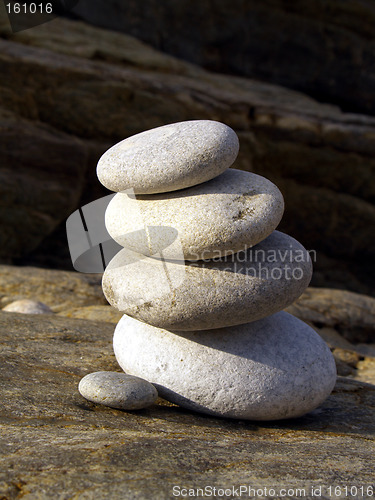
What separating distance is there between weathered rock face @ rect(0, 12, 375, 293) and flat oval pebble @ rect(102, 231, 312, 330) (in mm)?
7099

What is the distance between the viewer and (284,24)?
15.1 metres

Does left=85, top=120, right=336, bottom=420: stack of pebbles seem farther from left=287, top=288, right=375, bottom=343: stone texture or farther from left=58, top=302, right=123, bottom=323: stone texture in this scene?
left=287, top=288, right=375, bottom=343: stone texture

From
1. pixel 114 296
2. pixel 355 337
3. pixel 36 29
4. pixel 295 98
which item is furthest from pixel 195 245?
pixel 295 98

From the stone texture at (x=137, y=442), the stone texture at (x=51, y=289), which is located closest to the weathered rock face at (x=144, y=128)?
the stone texture at (x=51, y=289)

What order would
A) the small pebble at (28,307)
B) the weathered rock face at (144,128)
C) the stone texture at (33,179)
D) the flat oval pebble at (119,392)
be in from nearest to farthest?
1. the flat oval pebble at (119,392)
2. the small pebble at (28,307)
3. the stone texture at (33,179)
4. the weathered rock face at (144,128)

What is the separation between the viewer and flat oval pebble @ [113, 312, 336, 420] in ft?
11.4

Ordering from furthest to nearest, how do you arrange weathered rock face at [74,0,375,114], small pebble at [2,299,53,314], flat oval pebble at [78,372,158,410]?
weathered rock face at [74,0,375,114], small pebble at [2,299,53,314], flat oval pebble at [78,372,158,410]

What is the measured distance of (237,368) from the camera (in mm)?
3486

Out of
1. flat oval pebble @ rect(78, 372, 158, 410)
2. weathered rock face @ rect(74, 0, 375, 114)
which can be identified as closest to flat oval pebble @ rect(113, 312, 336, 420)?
flat oval pebble @ rect(78, 372, 158, 410)

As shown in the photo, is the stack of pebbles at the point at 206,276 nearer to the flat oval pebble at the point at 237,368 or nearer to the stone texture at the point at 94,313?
the flat oval pebble at the point at 237,368

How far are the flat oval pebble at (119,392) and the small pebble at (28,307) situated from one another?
282cm

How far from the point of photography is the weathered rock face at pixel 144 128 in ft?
33.6

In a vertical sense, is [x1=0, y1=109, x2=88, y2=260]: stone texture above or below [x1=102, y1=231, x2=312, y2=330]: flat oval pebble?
below

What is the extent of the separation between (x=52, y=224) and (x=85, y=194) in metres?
0.98
